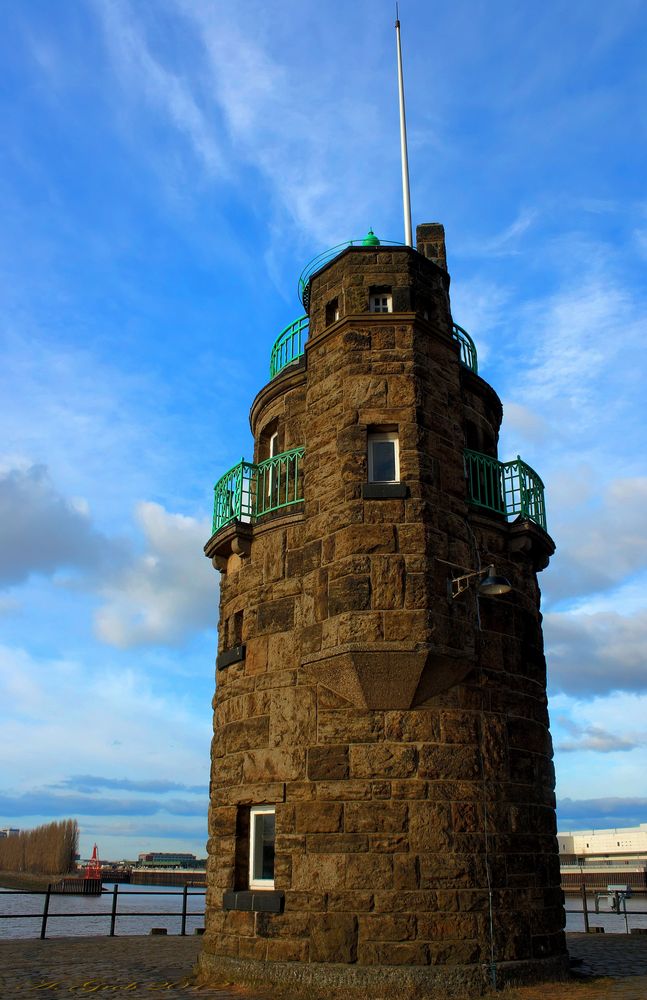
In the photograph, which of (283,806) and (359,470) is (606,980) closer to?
(283,806)

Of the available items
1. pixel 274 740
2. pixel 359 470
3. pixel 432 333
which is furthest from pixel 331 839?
pixel 432 333

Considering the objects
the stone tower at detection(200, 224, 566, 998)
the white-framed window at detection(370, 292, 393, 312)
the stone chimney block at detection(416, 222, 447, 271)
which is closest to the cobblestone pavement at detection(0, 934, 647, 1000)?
the stone tower at detection(200, 224, 566, 998)

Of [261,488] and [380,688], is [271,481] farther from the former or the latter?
[380,688]

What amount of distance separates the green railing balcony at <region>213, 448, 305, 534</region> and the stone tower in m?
0.05

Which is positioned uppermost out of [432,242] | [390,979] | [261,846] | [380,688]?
[432,242]

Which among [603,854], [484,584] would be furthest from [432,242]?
[603,854]

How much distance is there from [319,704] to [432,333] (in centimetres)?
547

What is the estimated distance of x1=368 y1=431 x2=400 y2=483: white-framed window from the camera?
11430mm

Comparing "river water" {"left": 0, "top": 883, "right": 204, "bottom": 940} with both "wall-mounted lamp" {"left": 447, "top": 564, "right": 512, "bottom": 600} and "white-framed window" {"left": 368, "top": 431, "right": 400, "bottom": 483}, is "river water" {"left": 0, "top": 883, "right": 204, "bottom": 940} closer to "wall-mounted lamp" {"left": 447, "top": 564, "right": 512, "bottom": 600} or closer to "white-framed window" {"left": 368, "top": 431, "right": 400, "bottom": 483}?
"wall-mounted lamp" {"left": 447, "top": 564, "right": 512, "bottom": 600}

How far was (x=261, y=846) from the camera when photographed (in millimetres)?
11078

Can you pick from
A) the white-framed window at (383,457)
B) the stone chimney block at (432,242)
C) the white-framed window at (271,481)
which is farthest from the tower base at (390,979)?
the stone chimney block at (432,242)

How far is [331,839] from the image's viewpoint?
9.95 metres

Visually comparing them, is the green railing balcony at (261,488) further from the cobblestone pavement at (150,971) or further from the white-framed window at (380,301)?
the cobblestone pavement at (150,971)

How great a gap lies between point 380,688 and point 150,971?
5.36 meters
